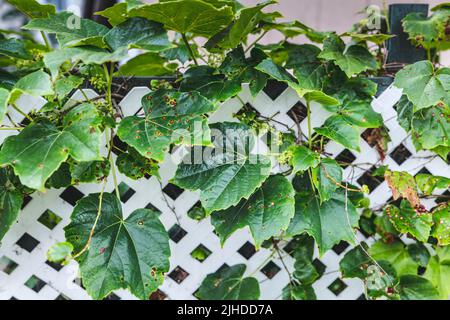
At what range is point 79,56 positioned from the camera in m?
0.85

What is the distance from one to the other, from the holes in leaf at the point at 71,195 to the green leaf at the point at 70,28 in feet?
1.58

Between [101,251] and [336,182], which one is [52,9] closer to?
[101,251]

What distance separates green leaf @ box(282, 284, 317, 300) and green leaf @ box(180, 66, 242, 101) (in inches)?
27.1

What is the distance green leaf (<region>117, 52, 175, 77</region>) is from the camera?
1257 millimetres

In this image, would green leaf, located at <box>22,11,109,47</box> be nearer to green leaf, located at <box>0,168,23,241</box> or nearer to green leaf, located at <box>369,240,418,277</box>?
green leaf, located at <box>0,168,23,241</box>

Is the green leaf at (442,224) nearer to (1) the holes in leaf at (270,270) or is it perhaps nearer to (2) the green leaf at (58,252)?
(1) the holes in leaf at (270,270)

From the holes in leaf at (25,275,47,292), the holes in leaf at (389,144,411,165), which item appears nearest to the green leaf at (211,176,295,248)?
the holes in leaf at (389,144,411,165)

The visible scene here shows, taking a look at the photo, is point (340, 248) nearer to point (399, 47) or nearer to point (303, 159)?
point (303, 159)

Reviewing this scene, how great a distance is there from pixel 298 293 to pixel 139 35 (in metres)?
0.93

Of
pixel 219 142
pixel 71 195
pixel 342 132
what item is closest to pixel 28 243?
pixel 71 195

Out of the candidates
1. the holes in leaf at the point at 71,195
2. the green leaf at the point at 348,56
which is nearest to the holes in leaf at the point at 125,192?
the holes in leaf at the point at 71,195
